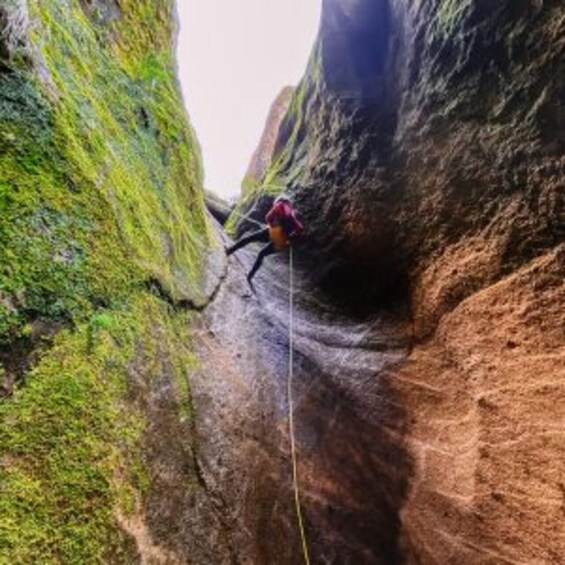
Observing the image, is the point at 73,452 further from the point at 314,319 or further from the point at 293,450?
the point at 314,319

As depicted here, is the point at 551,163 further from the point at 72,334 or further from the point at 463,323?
the point at 72,334

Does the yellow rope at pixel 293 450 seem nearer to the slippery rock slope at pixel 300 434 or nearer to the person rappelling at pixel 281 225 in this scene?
the slippery rock slope at pixel 300 434

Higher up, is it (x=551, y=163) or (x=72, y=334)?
(x=551, y=163)

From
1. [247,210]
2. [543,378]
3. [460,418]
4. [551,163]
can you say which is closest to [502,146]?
[551,163]

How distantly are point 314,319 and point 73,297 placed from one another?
470 centimetres

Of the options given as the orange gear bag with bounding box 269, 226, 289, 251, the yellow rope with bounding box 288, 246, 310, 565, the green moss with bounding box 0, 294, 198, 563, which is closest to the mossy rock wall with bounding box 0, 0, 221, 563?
A: the green moss with bounding box 0, 294, 198, 563

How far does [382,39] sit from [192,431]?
5981 millimetres

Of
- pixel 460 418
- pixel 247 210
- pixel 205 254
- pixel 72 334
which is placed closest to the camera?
pixel 72 334

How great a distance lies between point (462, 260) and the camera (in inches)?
199

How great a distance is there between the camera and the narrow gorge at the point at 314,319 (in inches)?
116

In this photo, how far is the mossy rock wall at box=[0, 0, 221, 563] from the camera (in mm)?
2537

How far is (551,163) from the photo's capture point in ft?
13.2

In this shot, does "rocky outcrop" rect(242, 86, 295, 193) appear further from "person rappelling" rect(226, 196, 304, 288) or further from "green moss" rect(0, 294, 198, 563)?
"green moss" rect(0, 294, 198, 563)

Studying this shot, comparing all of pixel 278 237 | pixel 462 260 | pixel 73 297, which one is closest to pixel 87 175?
pixel 73 297
